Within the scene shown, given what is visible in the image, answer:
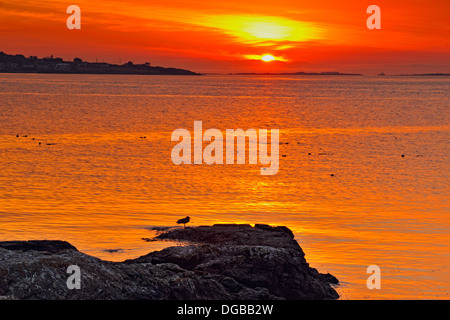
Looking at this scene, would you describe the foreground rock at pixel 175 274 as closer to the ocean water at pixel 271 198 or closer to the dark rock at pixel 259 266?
the dark rock at pixel 259 266

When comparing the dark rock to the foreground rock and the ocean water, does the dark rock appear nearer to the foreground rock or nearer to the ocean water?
the foreground rock

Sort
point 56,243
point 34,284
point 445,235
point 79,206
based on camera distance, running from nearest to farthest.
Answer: point 34,284, point 56,243, point 445,235, point 79,206

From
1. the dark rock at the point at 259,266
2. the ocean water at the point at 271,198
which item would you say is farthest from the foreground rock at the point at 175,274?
the ocean water at the point at 271,198

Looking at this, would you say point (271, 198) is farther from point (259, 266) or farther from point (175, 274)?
point (175, 274)

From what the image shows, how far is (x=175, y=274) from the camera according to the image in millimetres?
14539

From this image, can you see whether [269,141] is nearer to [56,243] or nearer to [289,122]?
[289,122]

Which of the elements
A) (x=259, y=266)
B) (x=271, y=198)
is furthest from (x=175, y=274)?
(x=271, y=198)

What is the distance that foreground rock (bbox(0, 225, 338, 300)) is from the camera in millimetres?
12797

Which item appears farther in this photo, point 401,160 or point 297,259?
point 401,160

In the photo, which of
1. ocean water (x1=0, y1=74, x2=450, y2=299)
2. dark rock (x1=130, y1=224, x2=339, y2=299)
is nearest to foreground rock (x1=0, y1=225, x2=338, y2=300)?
dark rock (x1=130, y1=224, x2=339, y2=299)

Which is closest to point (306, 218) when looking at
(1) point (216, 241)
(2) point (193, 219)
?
(2) point (193, 219)

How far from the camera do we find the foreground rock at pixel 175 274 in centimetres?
1280

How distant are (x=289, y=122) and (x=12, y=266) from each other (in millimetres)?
79771
